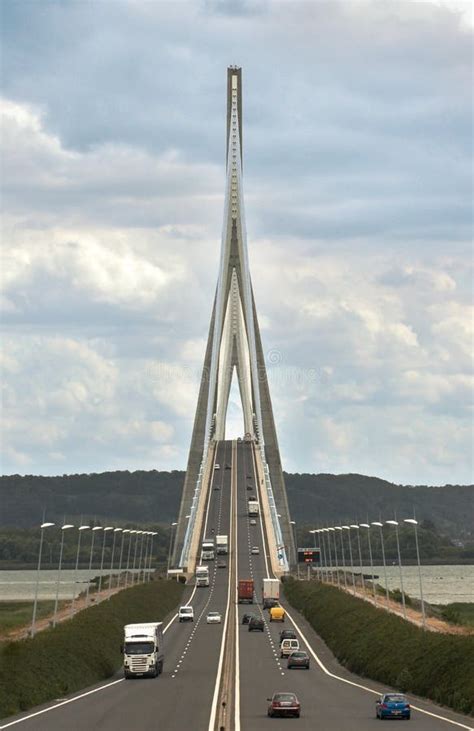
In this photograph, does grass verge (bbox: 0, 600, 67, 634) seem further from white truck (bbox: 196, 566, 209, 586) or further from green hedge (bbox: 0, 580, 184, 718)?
white truck (bbox: 196, 566, 209, 586)

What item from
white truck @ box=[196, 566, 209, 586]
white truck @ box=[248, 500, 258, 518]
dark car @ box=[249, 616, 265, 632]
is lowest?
dark car @ box=[249, 616, 265, 632]

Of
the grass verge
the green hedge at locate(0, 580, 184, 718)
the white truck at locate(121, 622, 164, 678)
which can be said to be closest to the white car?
the green hedge at locate(0, 580, 184, 718)

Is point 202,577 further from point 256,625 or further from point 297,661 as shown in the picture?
point 297,661

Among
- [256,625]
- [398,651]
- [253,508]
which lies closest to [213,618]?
[256,625]

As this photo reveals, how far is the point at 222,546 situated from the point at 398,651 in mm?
94548

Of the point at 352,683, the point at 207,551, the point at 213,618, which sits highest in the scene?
the point at 207,551

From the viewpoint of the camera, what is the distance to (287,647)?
7788 centimetres

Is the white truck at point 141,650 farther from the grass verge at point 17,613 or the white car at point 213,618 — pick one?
the white car at point 213,618

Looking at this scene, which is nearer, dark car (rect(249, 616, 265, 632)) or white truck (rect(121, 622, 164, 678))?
white truck (rect(121, 622, 164, 678))

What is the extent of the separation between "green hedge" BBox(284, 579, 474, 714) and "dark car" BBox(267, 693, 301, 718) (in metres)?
6.29

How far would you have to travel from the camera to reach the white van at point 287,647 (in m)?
77.4

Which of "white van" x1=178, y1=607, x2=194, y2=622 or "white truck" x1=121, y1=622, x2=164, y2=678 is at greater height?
"white van" x1=178, y1=607, x2=194, y2=622

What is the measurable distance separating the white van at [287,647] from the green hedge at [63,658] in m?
9.14

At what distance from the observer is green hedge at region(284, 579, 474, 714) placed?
53.4 metres
